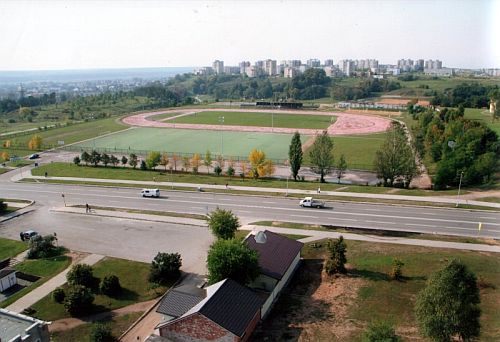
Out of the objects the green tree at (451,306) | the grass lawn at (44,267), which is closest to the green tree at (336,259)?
the green tree at (451,306)

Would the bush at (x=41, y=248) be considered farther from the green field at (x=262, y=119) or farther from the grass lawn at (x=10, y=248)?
the green field at (x=262, y=119)

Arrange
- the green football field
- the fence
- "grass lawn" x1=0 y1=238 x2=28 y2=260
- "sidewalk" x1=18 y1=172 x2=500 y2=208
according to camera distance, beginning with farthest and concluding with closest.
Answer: the green football field → the fence → "sidewalk" x1=18 y1=172 x2=500 y2=208 → "grass lawn" x1=0 y1=238 x2=28 y2=260

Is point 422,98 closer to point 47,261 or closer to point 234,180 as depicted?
point 234,180

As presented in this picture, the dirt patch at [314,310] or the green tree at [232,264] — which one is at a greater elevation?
the green tree at [232,264]

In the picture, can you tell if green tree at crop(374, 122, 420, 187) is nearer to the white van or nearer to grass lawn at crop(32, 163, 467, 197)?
grass lawn at crop(32, 163, 467, 197)

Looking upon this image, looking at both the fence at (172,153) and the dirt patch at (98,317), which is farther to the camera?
the fence at (172,153)

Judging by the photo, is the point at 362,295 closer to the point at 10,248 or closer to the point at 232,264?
the point at 232,264

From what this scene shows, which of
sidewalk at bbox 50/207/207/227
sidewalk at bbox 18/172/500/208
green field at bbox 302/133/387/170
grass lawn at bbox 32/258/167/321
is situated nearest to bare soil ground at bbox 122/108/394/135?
green field at bbox 302/133/387/170
